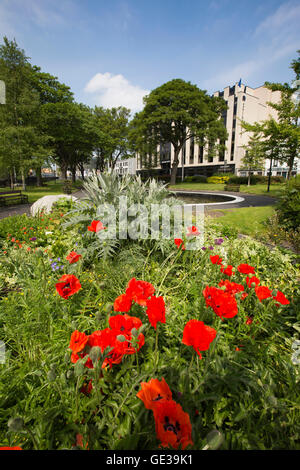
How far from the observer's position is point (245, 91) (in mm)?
40656

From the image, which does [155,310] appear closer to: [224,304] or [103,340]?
[103,340]

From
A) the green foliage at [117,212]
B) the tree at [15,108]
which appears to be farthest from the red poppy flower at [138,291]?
the tree at [15,108]

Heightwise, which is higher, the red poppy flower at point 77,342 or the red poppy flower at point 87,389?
the red poppy flower at point 77,342

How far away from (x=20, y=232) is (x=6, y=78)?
19.3m

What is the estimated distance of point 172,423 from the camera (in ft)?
2.58

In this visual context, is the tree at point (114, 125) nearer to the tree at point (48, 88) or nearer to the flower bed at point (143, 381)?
the tree at point (48, 88)

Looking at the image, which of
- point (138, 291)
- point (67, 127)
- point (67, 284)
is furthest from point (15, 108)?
point (138, 291)

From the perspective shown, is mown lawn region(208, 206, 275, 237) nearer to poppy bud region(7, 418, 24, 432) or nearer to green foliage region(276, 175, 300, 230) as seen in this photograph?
green foliage region(276, 175, 300, 230)

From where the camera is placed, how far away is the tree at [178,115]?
25.5 m

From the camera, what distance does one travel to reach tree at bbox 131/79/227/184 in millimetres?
25453

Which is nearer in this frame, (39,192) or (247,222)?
(247,222)

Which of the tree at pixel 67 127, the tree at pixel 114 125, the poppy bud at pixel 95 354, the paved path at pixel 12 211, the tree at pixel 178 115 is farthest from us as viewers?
the tree at pixel 114 125

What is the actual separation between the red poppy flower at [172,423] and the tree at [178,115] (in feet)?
93.2

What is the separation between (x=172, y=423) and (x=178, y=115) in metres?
28.7
